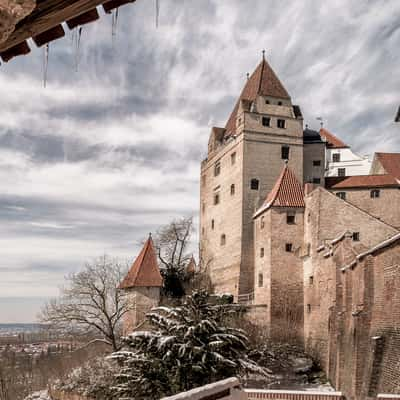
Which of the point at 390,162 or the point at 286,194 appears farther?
the point at 390,162

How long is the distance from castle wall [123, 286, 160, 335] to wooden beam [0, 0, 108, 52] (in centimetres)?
2890

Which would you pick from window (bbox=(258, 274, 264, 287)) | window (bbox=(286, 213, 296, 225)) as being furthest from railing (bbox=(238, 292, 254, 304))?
window (bbox=(286, 213, 296, 225))

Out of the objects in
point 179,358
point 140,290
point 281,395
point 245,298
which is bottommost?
point 281,395

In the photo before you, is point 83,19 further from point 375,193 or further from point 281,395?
point 375,193

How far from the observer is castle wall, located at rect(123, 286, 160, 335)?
31516 mm

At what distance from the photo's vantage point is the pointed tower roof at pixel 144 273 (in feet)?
107

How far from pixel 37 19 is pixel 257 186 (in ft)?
112

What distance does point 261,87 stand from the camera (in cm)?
3978

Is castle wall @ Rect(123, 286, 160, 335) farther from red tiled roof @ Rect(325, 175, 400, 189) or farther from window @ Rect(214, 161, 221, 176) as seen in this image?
red tiled roof @ Rect(325, 175, 400, 189)

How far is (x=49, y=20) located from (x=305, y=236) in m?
28.0

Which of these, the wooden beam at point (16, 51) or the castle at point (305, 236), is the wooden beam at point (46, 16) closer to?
the wooden beam at point (16, 51)

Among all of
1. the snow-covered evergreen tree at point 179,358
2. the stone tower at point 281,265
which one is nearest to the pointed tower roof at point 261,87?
the stone tower at point 281,265

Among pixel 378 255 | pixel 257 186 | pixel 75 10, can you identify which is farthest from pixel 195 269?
pixel 75 10

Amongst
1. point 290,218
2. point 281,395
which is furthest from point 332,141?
point 281,395
